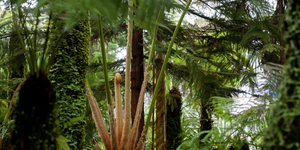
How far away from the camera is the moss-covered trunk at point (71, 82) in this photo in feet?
4.17

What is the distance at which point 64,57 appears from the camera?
4.35 ft

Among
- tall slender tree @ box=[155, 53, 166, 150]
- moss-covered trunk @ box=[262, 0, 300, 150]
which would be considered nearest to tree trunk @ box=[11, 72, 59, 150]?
moss-covered trunk @ box=[262, 0, 300, 150]

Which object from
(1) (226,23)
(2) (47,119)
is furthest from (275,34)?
(2) (47,119)

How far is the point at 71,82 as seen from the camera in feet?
4.32

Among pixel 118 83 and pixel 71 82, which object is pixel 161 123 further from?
pixel 71 82

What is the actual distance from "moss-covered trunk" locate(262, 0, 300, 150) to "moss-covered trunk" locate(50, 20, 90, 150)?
1.04 meters

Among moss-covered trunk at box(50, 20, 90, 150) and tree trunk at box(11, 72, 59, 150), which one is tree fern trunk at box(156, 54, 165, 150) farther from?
tree trunk at box(11, 72, 59, 150)

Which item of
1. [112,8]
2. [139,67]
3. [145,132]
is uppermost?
[139,67]

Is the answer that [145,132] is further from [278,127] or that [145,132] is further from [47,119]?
[278,127]

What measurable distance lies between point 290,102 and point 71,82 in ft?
3.65

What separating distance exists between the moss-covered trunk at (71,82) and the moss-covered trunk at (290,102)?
1.04m

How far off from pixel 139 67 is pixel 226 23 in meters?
1.11

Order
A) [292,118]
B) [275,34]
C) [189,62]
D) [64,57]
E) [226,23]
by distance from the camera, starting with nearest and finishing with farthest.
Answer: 1. [292,118]
2. [64,57]
3. [275,34]
4. [189,62]
5. [226,23]

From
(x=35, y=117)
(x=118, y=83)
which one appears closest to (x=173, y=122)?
(x=118, y=83)
